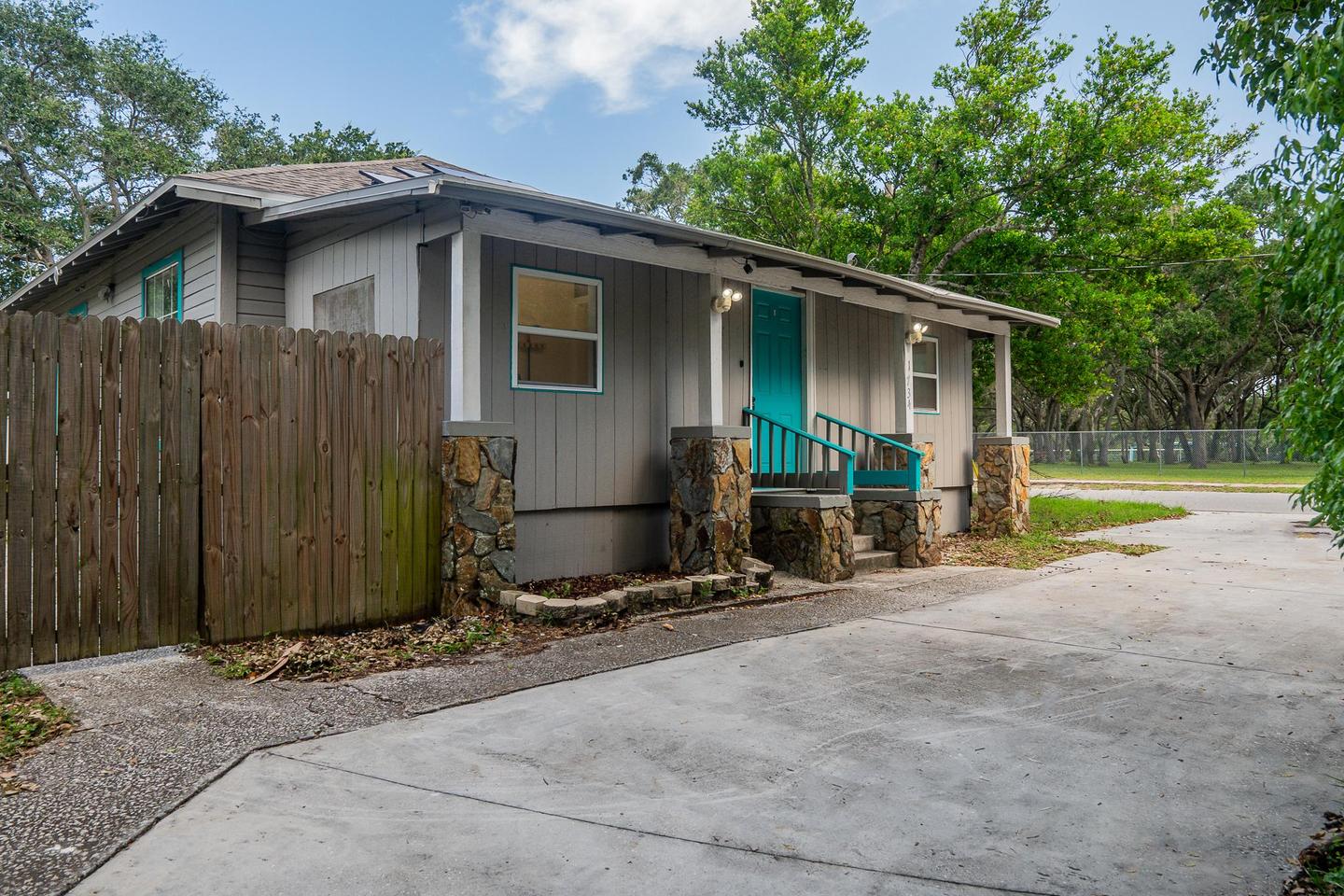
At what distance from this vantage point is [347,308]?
7.04 m

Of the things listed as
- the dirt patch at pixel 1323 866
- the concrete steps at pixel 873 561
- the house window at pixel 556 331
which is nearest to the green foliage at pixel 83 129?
the house window at pixel 556 331

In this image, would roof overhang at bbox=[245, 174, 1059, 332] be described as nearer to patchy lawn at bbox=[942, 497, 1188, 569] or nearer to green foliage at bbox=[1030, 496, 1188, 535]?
patchy lawn at bbox=[942, 497, 1188, 569]

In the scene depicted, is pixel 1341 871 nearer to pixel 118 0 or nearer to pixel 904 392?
pixel 904 392

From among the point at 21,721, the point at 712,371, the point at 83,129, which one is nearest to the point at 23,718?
the point at 21,721

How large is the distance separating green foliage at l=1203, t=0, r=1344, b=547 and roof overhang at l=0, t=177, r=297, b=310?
21.7ft

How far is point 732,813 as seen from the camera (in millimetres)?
2693

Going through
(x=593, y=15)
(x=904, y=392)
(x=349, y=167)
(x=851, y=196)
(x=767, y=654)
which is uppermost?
(x=593, y=15)

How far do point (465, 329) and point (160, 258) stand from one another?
5098 millimetres

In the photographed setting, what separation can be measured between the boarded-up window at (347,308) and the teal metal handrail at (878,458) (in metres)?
5.05

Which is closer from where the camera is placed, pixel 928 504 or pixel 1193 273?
pixel 928 504

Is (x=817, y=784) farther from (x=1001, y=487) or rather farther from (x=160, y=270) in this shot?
(x=1001, y=487)

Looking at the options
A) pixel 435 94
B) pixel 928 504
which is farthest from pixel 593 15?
pixel 928 504

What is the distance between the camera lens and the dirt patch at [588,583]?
20.9 ft

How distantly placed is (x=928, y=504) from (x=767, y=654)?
432cm
